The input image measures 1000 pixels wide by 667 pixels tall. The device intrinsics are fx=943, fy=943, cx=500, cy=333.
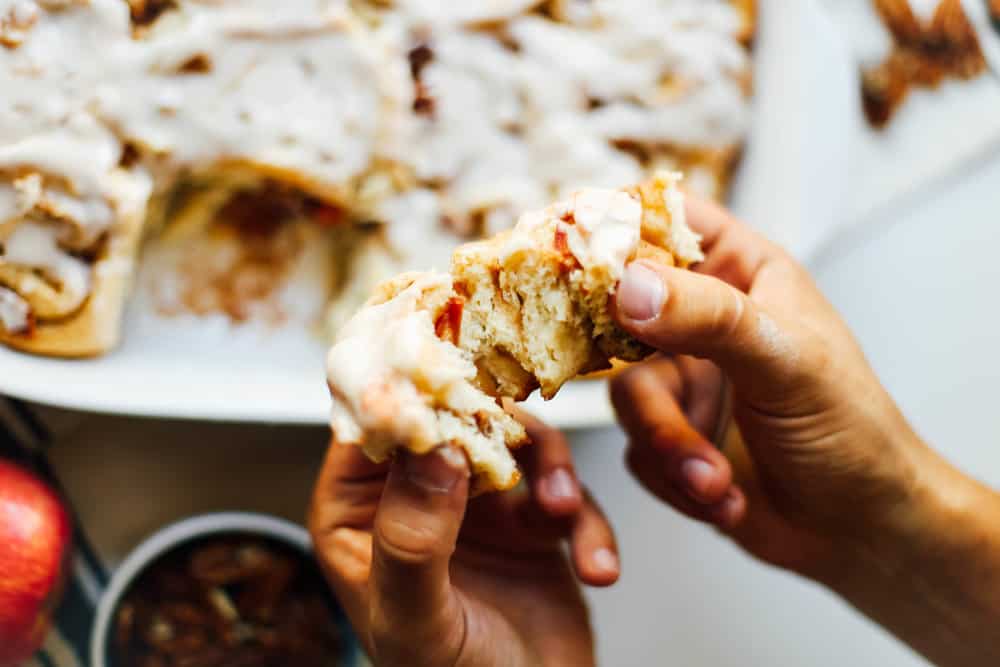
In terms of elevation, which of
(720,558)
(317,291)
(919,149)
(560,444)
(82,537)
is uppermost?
(919,149)

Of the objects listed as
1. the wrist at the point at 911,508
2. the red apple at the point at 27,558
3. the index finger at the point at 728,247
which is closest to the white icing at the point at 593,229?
the index finger at the point at 728,247

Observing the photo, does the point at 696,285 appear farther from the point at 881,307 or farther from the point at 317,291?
the point at 881,307

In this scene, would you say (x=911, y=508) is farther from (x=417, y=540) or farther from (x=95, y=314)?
(x=95, y=314)

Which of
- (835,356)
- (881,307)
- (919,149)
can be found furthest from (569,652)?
(919,149)

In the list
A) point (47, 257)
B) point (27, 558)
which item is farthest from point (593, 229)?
point (27, 558)

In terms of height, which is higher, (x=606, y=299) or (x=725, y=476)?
(x=606, y=299)

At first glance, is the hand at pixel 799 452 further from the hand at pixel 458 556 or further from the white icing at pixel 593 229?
the hand at pixel 458 556

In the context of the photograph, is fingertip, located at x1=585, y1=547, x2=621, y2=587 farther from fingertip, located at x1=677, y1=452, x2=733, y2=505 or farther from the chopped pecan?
the chopped pecan
